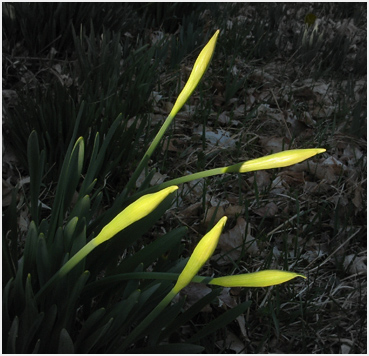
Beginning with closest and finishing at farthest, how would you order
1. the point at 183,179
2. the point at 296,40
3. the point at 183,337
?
the point at 183,179
the point at 183,337
the point at 296,40

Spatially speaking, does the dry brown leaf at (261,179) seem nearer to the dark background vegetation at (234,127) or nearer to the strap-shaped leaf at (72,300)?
the dark background vegetation at (234,127)

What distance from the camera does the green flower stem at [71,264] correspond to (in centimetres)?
94

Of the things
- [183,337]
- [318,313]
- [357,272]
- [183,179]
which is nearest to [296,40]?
[357,272]

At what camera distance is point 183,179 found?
103 cm

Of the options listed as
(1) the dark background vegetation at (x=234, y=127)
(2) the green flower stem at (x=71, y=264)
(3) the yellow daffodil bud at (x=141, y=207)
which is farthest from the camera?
(1) the dark background vegetation at (x=234, y=127)

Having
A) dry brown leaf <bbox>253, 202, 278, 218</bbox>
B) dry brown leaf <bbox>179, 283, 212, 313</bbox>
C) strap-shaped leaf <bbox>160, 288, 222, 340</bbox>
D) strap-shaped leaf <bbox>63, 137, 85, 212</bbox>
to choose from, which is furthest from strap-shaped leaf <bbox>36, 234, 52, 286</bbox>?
dry brown leaf <bbox>253, 202, 278, 218</bbox>

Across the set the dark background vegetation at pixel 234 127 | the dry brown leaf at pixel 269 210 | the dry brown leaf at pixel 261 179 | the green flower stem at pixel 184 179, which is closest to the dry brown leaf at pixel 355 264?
the dark background vegetation at pixel 234 127

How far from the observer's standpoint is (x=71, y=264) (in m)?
1.01

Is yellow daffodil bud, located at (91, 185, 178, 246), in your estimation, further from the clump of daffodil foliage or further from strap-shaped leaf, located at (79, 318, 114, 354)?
strap-shaped leaf, located at (79, 318, 114, 354)

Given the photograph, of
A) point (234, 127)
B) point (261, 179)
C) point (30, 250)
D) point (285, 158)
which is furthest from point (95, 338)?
point (234, 127)

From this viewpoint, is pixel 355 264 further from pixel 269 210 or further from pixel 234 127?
pixel 234 127

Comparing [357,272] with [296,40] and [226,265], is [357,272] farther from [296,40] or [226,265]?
[296,40]

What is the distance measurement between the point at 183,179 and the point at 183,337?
86 centimetres

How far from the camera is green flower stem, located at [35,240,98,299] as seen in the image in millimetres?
945
